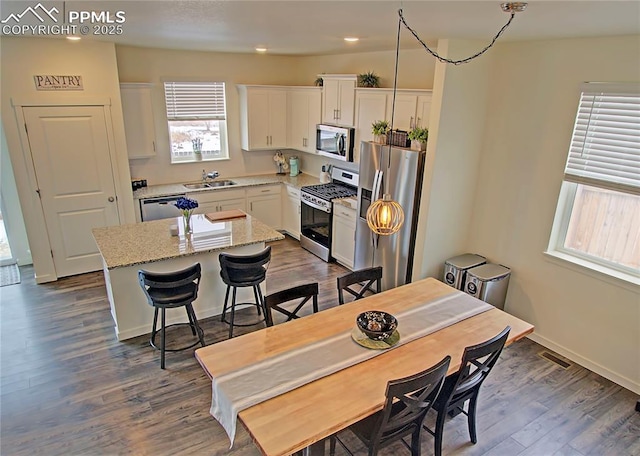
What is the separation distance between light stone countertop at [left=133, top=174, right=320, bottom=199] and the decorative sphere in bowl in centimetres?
380

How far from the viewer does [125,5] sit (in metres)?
2.49

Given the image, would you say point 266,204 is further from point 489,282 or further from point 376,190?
point 489,282

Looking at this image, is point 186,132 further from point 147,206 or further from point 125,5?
point 125,5

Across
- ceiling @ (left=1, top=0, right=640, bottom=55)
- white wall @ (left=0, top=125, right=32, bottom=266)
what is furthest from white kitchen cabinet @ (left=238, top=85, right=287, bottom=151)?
white wall @ (left=0, top=125, right=32, bottom=266)

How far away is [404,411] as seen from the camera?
2312 mm

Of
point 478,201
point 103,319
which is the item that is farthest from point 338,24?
point 103,319

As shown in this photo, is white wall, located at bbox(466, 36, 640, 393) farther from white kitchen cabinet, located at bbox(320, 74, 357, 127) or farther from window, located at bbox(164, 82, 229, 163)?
window, located at bbox(164, 82, 229, 163)

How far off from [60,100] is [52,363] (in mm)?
3000

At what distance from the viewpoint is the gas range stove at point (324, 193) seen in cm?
575

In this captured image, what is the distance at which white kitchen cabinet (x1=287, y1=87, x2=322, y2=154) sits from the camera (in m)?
6.17

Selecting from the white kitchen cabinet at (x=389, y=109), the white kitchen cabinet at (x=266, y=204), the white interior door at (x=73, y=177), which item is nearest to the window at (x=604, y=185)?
the white kitchen cabinet at (x=389, y=109)

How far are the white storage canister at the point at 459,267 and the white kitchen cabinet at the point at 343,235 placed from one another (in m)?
1.32

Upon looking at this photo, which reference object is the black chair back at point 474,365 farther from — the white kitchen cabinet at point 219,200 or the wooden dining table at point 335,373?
the white kitchen cabinet at point 219,200

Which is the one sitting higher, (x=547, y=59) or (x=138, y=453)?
(x=547, y=59)
